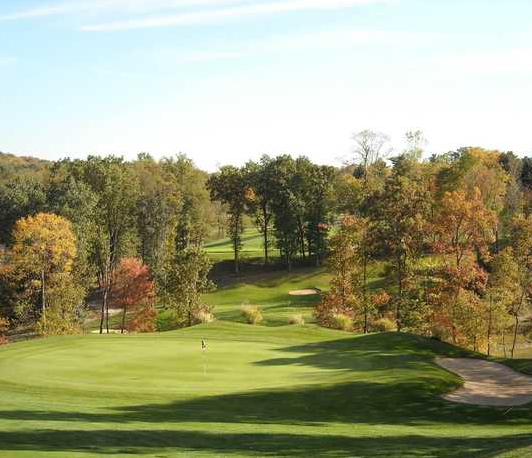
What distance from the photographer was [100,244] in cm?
6956

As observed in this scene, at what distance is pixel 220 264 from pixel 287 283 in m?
15.7

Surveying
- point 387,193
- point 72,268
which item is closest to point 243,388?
point 387,193

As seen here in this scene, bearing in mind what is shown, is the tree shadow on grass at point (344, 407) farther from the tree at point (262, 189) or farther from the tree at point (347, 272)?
the tree at point (262, 189)

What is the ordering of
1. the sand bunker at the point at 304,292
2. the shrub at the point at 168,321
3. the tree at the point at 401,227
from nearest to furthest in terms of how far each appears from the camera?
1. the tree at the point at 401,227
2. the shrub at the point at 168,321
3. the sand bunker at the point at 304,292

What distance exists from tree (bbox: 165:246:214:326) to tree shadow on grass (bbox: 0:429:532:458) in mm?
36690

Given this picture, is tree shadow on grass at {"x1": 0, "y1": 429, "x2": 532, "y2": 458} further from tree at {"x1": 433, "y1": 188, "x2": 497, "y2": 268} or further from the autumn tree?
the autumn tree

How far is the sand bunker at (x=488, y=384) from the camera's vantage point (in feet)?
75.4

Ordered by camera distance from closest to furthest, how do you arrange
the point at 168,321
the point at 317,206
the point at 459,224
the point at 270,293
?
the point at 459,224 < the point at 168,321 < the point at 270,293 < the point at 317,206

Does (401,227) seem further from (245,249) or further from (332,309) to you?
(245,249)

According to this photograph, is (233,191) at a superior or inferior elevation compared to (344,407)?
superior

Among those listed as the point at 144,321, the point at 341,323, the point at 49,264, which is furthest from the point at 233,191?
the point at 341,323

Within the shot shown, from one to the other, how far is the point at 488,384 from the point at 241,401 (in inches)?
428

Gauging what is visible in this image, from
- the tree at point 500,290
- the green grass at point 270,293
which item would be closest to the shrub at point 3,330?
the green grass at point 270,293

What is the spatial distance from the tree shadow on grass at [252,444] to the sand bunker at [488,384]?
7.27 metres
